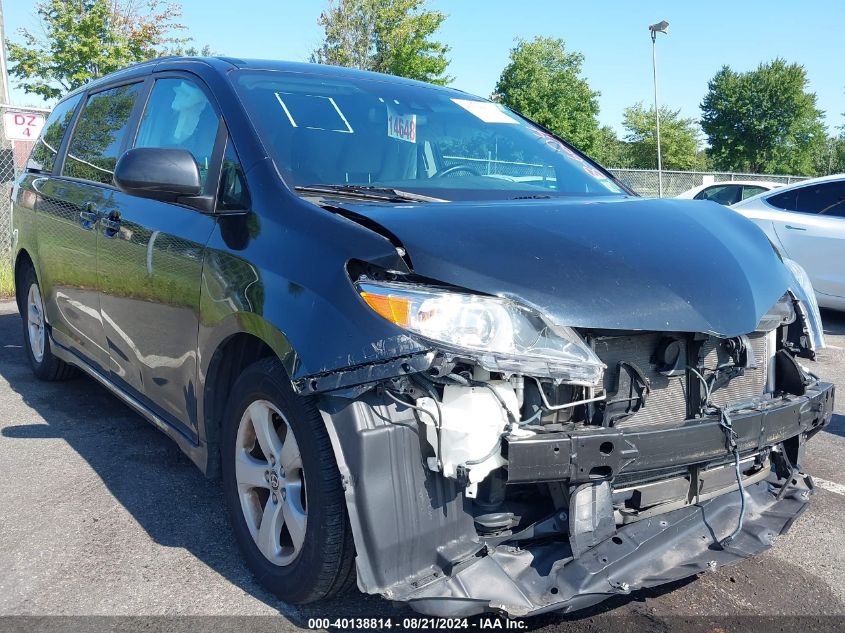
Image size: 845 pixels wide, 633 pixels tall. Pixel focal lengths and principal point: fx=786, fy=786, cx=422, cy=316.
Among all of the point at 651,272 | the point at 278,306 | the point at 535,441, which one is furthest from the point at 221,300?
the point at 651,272

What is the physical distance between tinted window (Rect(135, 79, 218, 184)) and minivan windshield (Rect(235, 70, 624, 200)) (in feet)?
0.71

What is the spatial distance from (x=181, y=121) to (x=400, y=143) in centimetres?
97

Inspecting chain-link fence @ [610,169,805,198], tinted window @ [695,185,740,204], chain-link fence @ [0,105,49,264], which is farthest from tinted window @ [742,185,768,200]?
chain-link fence @ [0,105,49,264]

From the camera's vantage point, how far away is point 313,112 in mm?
3164

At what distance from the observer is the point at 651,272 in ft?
7.71

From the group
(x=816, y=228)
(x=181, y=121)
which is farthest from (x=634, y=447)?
(x=816, y=228)

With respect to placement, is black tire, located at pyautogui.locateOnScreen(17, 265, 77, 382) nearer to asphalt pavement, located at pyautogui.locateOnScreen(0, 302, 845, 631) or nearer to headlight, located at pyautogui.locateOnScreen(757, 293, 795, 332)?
asphalt pavement, located at pyautogui.locateOnScreen(0, 302, 845, 631)

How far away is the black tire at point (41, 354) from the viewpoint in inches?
205

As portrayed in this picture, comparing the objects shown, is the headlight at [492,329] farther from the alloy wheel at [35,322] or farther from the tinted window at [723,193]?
the tinted window at [723,193]

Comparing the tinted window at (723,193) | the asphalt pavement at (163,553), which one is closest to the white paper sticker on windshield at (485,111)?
the asphalt pavement at (163,553)

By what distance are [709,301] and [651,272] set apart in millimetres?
192

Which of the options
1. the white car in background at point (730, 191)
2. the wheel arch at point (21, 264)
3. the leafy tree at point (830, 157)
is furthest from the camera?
the leafy tree at point (830, 157)

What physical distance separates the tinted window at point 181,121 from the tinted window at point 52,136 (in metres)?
1.51

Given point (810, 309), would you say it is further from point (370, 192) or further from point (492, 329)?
point (370, 192)
